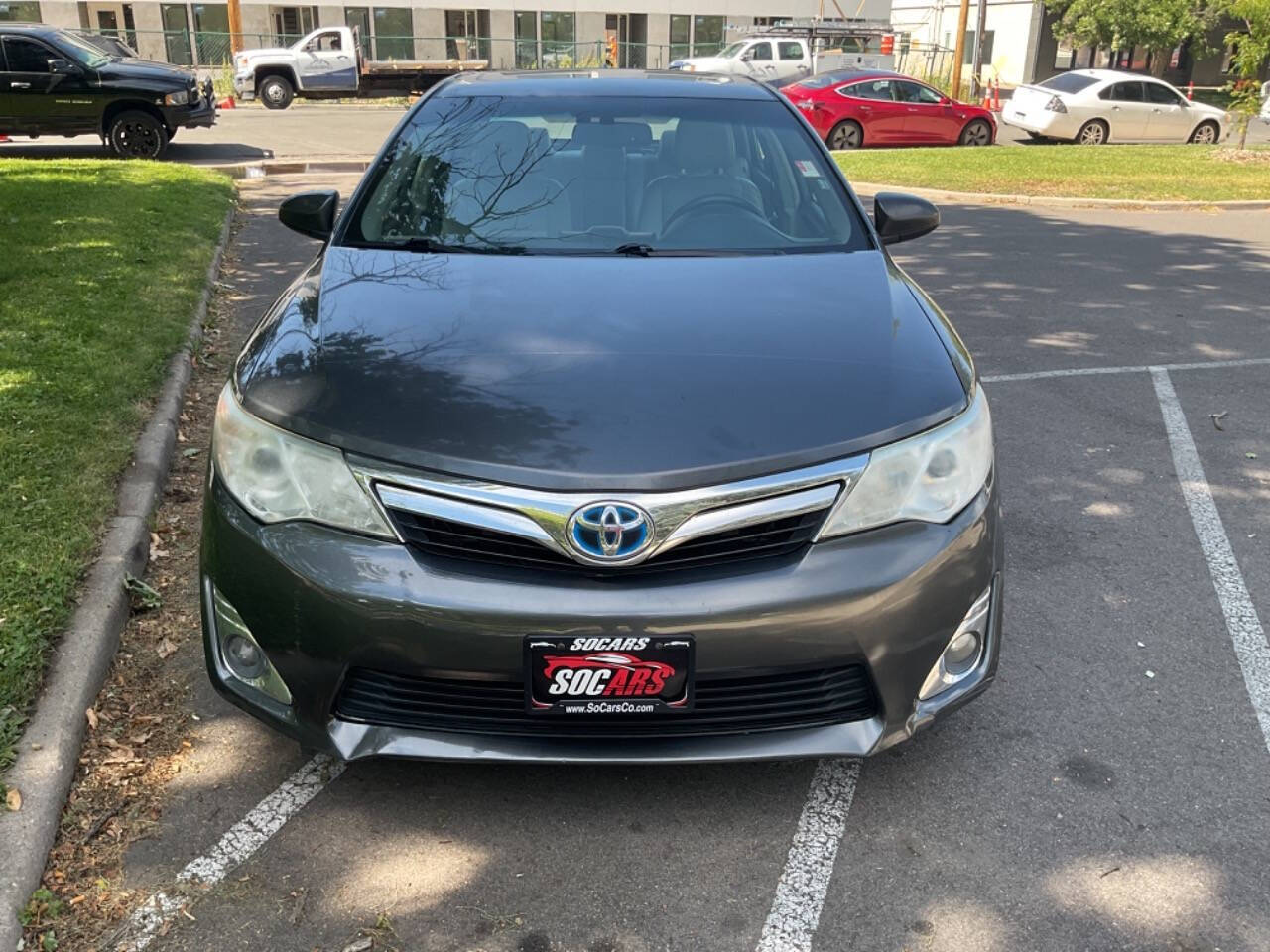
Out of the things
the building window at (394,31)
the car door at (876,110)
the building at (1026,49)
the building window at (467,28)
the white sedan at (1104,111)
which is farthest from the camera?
the building at (1026,49)

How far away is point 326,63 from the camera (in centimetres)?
2767

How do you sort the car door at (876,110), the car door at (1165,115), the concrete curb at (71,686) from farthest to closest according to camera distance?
the car door at (1165,115) < the car door at (876,110) < the concrete curb at (71,686)

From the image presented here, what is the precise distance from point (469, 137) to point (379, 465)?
2073mm

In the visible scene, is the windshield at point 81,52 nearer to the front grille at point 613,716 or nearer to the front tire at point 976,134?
the front tire at point 976,134

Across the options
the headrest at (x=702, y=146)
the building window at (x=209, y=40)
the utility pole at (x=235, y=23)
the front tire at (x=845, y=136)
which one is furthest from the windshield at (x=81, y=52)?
the building window at (x=209, y=40)

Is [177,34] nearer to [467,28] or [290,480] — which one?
[467,28]

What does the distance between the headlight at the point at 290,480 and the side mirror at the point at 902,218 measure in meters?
2.43

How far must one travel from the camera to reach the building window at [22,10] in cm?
4166

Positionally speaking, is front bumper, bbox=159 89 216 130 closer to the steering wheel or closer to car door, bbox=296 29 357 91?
car door, bbox=296 29 357 91

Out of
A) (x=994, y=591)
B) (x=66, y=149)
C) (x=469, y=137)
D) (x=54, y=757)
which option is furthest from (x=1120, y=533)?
(x=66, y=149)

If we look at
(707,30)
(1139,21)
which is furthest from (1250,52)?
(707,30)

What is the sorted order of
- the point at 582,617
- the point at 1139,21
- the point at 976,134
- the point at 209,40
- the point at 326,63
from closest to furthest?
the point at 582,617, the point at 976,134, the point at 326,63, the point at 209,40, the point at 1139,21

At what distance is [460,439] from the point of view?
8.48 feet

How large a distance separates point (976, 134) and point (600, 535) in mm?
21200
